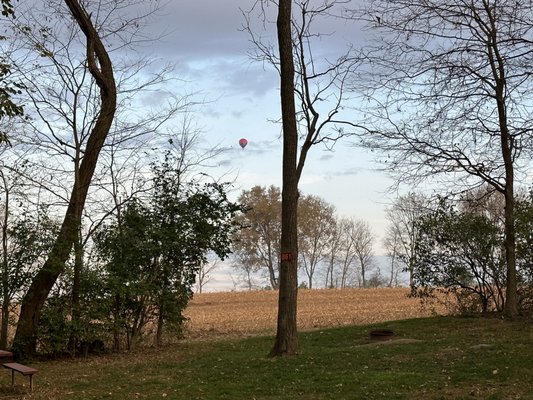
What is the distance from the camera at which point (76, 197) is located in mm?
14273

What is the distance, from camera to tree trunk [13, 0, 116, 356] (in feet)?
44.3

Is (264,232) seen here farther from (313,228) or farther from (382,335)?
(382,335)

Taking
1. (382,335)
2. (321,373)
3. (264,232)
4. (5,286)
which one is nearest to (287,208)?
(321,373)

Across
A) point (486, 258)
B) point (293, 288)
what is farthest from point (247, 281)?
point (293, 288)

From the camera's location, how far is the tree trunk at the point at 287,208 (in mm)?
11492

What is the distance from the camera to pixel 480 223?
690 inches

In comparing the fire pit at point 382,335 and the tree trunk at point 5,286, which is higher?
the tree trunk at point 5,286

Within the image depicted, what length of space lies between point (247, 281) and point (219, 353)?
2359 inches

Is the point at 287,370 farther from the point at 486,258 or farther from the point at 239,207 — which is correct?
the point at 486,258

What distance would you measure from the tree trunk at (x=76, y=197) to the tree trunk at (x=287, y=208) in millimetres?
5128

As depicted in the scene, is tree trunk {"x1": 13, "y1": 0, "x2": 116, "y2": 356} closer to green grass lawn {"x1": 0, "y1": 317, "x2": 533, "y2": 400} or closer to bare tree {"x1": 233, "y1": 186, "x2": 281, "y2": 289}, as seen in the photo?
green grass lawn {"x1": 0, "y1": 317, "x2": 533, "y2": 400}

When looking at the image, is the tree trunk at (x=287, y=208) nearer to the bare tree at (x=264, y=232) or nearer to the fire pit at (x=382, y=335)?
the fire pit at (x=382, y=335)

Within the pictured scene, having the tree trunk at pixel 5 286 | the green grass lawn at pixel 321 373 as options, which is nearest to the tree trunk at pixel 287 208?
the green grass lawn at pixel 321 373

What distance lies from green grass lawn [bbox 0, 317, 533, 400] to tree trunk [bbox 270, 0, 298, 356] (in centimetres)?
56
